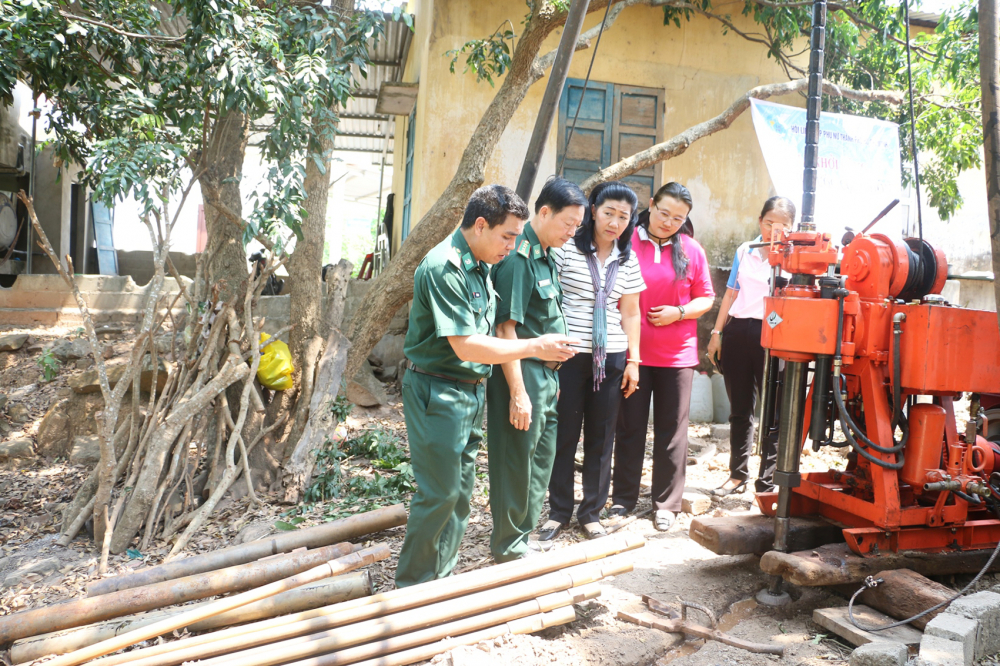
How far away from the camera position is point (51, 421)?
5527 millimetres

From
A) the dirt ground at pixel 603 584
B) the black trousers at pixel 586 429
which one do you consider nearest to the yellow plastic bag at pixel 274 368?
the dirt ground at pixel 603 584

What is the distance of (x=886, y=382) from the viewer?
309 cm

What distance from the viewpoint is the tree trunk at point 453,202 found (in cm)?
476

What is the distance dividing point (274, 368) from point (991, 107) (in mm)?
4109

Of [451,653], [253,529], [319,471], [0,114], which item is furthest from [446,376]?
[0,114]

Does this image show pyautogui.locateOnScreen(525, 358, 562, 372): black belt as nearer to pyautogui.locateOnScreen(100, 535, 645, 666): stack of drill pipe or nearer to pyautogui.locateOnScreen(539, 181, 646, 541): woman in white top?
pyautogui.locateOnScreen(539, 181, 646, 541): woman in white top

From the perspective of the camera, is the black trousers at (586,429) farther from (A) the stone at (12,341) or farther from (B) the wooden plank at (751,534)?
(A) the stone at (12,341)

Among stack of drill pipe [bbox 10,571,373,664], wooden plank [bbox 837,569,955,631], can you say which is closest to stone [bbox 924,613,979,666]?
wooden plank [bbox 837,569,955,631]

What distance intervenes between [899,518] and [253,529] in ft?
10.7

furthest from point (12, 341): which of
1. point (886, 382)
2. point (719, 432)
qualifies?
point (886, 382)

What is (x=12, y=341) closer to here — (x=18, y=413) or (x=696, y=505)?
(x=18, y=413)

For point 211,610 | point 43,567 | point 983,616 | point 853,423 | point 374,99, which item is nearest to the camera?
point 983,616

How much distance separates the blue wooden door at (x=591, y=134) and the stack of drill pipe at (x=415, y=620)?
5000mm

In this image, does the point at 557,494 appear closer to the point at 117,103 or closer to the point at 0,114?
the point at 117,103
